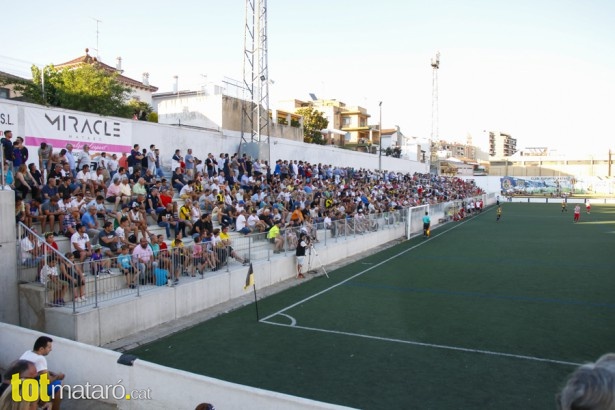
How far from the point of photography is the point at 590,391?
6.28 ft

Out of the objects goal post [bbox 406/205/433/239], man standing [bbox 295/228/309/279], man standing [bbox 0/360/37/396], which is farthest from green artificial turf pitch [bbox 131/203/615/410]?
goal post [bbox 406/205/433/239]

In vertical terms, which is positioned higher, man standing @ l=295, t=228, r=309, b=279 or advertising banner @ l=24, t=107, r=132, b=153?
advertising banner @ l=24, t=107, r=132, b=153

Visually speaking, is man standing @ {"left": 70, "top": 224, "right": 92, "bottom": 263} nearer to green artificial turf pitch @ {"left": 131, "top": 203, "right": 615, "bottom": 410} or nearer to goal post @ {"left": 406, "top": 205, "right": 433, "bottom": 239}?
green artificial turf pitch @ {"left": 131, "top": 203, "right": 615, "bottom": 410}

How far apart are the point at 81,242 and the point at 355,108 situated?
75.7 m

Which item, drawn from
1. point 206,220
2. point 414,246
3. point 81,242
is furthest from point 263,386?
point 414,246

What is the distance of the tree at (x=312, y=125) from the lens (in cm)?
5853

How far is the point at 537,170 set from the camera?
103062 millimetres

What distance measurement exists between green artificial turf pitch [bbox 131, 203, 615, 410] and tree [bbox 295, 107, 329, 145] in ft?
138

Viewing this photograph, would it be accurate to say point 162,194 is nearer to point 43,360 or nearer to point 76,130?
point 76,130

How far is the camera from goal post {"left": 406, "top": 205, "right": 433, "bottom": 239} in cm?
2753

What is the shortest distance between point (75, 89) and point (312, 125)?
3410 centimetres

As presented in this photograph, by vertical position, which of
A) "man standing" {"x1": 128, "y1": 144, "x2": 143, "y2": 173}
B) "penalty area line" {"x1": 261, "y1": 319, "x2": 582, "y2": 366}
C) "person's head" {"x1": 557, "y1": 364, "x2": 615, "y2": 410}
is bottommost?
"penalty area line" {"x1": 261, "y1": 319, "x2": 582, "y2": 366}

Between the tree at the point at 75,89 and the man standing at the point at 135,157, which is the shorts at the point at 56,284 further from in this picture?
the tree at the point at 75,89

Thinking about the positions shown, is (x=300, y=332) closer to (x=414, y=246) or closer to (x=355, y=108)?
(x=414, y=246)
